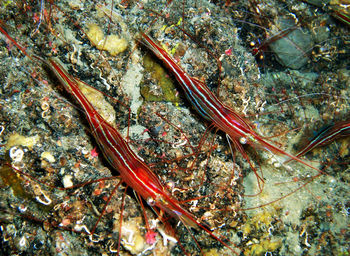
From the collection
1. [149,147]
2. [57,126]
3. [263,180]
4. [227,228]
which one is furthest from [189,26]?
[227,228]

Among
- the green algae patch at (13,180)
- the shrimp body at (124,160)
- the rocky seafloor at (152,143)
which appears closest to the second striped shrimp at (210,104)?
the rocky seafloor at (152,143)

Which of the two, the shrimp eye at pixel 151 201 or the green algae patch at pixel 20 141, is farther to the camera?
the shrimp eye at pixel 151 201

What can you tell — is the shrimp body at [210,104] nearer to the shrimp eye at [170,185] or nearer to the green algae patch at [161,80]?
the green algae patch at [161,80]

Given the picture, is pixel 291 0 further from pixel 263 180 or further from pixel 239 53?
pixel 263 180

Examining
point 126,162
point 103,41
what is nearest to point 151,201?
point 126,162

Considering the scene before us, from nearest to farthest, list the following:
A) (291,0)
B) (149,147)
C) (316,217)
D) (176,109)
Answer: (149,147) < (176,109) < (316,217) < (291,0)

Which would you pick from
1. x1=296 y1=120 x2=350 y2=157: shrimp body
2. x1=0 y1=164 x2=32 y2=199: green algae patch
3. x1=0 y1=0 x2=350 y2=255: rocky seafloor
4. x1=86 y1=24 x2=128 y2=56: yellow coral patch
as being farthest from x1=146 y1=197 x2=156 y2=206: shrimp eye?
x1=296 y1=120 x2=350 y2=157: shrimp body
